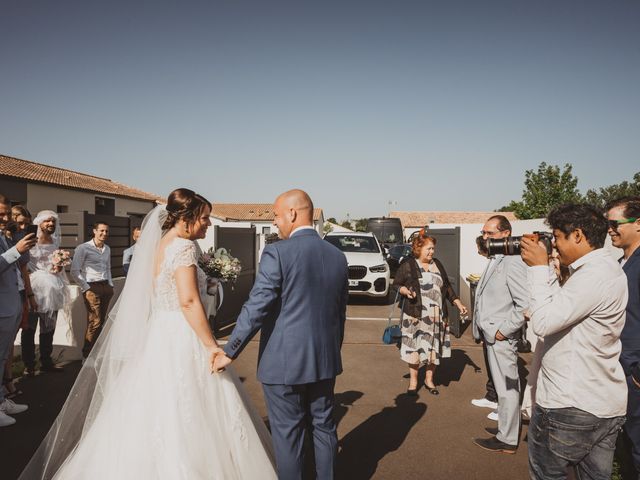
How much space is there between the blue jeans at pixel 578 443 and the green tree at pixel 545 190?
33.7m

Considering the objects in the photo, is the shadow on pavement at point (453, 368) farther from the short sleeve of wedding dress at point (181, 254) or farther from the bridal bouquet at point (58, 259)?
the bridal bouquet at point (58, 259)

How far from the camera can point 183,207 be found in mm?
3100

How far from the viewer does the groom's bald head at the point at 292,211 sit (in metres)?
2.75

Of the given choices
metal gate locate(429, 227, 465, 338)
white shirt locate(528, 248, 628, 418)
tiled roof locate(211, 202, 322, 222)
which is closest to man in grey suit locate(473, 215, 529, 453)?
white shirt locate(528, 248, 628, 418)

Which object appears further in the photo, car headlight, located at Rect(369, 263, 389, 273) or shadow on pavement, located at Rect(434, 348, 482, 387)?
car headlight, located at Rect(369, 263, 389, 273)

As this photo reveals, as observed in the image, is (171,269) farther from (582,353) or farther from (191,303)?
(582,353)

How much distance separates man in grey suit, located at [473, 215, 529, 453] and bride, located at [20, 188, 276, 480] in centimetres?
228

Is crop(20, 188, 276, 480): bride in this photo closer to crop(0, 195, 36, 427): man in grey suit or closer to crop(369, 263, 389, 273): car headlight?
crop(0, 195, 36, 427): man in grey suit

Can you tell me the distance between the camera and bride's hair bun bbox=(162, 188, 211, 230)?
3092mm

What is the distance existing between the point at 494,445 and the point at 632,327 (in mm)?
1942

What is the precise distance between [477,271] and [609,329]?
855 cm

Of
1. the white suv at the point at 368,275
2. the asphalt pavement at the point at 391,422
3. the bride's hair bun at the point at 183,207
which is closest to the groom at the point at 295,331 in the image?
the bride's hair bun at the point at 183,207

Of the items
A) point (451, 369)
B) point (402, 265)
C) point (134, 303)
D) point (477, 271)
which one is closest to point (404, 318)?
point (402, 265)

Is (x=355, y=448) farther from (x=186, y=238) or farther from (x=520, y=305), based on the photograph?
(x=186, y=238)
